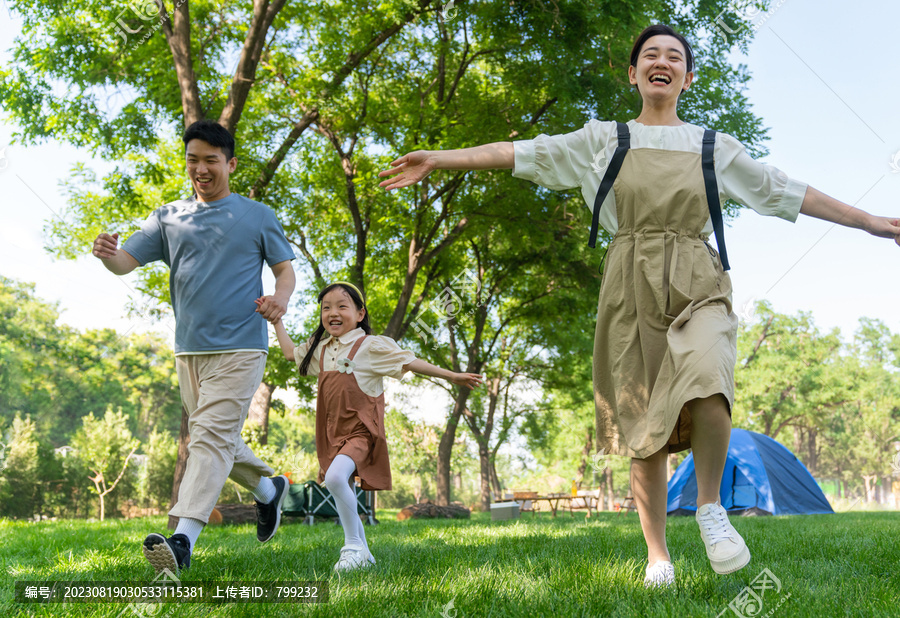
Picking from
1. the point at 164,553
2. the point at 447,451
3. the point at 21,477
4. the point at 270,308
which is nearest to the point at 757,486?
the point at 447,451

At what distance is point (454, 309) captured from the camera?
1975cm

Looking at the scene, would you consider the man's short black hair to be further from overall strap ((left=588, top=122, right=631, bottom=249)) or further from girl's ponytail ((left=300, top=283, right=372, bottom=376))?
overall strap ((left=588, top=122, right=631, bottom=249))

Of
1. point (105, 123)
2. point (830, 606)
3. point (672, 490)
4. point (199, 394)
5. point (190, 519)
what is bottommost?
point (672, 490)

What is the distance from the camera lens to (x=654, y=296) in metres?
2.98

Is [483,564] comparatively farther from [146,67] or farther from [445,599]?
[146,67]

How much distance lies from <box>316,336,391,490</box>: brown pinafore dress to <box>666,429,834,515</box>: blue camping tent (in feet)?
43.9

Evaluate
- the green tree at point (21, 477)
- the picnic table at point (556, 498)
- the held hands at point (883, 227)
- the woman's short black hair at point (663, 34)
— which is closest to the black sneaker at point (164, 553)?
the woman's short black hair at point (663, 34)

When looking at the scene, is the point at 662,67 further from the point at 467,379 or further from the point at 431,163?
the point at 467,379

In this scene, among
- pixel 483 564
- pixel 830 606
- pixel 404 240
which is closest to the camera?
A: pixel 830 606

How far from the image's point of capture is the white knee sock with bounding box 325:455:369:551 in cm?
405

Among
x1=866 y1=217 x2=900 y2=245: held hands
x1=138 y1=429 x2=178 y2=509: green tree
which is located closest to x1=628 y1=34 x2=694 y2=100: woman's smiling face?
x1=866 y1=217 x2=900 y2=245: held hands

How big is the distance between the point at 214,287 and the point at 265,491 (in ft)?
4.62

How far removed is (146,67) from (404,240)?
6.63 meters

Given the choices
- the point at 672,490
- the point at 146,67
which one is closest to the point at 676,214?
the point at 146,67
